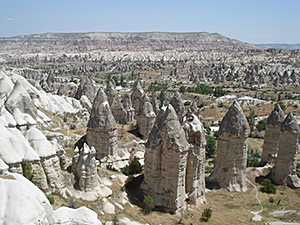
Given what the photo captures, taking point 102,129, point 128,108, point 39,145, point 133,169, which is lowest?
point 133,169

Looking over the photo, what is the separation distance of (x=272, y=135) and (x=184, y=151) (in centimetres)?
1184

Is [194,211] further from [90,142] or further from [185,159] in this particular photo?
[90,142]

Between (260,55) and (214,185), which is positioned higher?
(260,55)

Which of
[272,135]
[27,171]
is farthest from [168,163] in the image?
[272,135]

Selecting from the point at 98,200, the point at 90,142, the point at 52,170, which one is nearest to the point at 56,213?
the point at 52,170

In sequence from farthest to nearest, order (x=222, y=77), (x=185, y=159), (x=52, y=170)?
1. (x=222, y=77)
2. (x=185, y=159)
3. (x=52, y=170)

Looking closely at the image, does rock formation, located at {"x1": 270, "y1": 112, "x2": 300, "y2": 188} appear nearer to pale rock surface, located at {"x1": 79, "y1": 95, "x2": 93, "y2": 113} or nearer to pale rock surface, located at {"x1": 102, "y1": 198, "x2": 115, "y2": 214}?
pale rock surface, located at {"x1": 102, "y1": 198, "x2": 115, "y2": 214}

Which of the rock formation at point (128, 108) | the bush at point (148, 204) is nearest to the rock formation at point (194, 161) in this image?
the bush at point (148, 204)

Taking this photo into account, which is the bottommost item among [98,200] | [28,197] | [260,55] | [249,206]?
[249,206]

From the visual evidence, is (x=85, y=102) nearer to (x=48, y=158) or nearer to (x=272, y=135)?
A: (x=272, y=135)

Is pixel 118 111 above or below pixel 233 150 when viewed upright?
above

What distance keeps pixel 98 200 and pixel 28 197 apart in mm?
6015

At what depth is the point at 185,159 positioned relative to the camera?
1496 centimetres

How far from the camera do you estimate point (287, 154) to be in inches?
832
